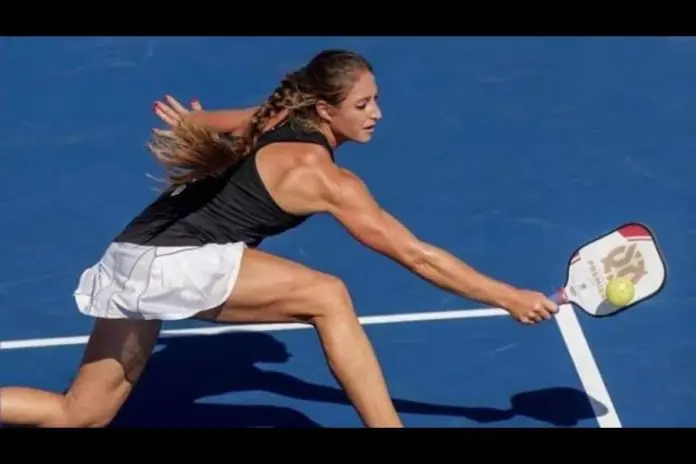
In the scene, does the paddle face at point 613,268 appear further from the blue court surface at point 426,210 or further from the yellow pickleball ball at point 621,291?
the blue court surface at point 426,210

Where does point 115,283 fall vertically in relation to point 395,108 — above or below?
below

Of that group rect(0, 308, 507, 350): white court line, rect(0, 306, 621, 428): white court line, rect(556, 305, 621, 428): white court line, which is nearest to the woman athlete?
rect(556, 305, 621, 428): white court line

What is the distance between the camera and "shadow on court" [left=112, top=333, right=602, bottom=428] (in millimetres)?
7910

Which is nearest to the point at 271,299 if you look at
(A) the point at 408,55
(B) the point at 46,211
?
(B) the point at 46,211

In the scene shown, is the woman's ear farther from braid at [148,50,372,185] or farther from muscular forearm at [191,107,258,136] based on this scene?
muscular forearm at [191,107,258,136]

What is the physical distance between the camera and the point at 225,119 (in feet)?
25.1

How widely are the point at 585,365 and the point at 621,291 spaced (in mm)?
1124

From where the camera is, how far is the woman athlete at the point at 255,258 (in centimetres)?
689

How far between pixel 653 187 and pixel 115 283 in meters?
3.90

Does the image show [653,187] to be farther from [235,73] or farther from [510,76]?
[235,73]

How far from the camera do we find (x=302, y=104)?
23.7 feet

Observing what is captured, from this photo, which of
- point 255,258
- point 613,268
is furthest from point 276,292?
point 613,268

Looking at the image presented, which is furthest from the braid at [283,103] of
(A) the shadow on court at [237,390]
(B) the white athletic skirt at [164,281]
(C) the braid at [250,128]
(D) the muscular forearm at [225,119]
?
(A) the shadow on court at [237,390]

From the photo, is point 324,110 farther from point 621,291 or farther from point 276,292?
point 621,291
